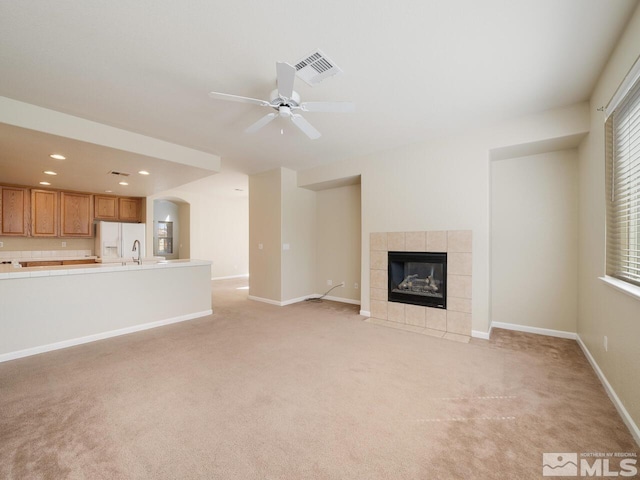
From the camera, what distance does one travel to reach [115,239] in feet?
19.7

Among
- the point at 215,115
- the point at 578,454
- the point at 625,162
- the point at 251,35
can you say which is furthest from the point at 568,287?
the point at 215,115

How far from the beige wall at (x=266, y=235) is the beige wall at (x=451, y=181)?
1719mm

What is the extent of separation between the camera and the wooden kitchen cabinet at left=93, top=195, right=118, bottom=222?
6012mm

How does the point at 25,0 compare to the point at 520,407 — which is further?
the point at 520,407

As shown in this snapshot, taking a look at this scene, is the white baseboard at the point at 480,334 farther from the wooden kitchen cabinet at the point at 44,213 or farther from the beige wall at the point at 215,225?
the wooden kitchen cabinet at the point at 44,213

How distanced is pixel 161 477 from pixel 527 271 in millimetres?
4276

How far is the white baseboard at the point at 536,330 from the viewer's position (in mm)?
3334

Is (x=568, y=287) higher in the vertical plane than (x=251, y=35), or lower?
lower

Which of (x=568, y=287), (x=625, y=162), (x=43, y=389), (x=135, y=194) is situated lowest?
(x=43, y=389)

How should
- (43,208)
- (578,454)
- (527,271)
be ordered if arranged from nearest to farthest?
(578,454)
(527,271)
(43,208)

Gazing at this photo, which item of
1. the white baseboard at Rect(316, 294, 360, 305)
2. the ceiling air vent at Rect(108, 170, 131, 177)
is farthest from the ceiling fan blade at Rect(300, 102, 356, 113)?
the white baseboard at Rect(316, 294, 360, 305)

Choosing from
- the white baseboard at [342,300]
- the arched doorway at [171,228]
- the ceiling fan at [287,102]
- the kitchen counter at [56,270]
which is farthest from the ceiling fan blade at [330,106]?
the arched doorway at [171,228]

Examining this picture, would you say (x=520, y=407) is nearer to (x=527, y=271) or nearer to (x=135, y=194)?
(x=527, y=271)

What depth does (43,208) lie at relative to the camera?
5387mm
